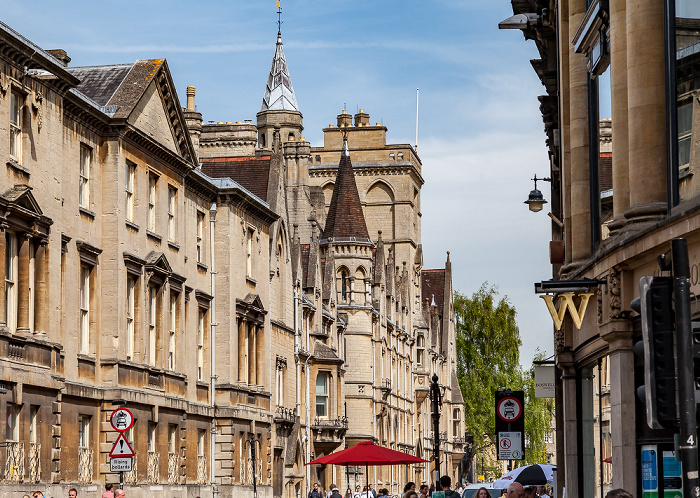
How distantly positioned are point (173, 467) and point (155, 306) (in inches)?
201

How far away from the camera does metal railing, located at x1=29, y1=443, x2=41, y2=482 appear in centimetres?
2861

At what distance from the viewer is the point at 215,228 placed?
4466 centimetres

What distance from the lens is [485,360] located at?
97.8 m

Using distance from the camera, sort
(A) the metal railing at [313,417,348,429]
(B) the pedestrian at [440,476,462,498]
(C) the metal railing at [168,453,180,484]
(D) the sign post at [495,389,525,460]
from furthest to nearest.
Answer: (A) the metal railing at [313,417,348,429], (C) the metal railing at [168,453,180,484], (D) the sign post at [495,389,525,460], (B) the pedestrian at [440,476,462,498]

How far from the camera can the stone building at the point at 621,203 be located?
44.4ft

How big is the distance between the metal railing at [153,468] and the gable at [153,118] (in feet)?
30.7

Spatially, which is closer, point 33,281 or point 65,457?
point 33,281

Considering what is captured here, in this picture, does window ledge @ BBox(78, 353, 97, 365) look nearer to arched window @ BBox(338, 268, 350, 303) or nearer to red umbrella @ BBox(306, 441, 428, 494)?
red umbrella @ BBox(306, 441, 428, 494)

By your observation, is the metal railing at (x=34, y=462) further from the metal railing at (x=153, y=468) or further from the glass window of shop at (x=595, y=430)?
the glass window of shop at (x=595, y=430)

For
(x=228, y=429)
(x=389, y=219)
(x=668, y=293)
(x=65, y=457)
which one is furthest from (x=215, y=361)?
(x=389, y=219)

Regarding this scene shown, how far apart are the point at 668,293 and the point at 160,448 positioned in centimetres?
3163

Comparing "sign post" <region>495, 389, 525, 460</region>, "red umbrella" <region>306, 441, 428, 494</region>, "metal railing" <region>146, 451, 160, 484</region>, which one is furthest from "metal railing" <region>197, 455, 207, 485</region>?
"sign post" <region>495, 389, 525, 460</region>

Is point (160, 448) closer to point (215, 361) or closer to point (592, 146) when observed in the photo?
point (215, 361)

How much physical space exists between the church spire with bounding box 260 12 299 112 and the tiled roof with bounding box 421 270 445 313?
74.4 feet
